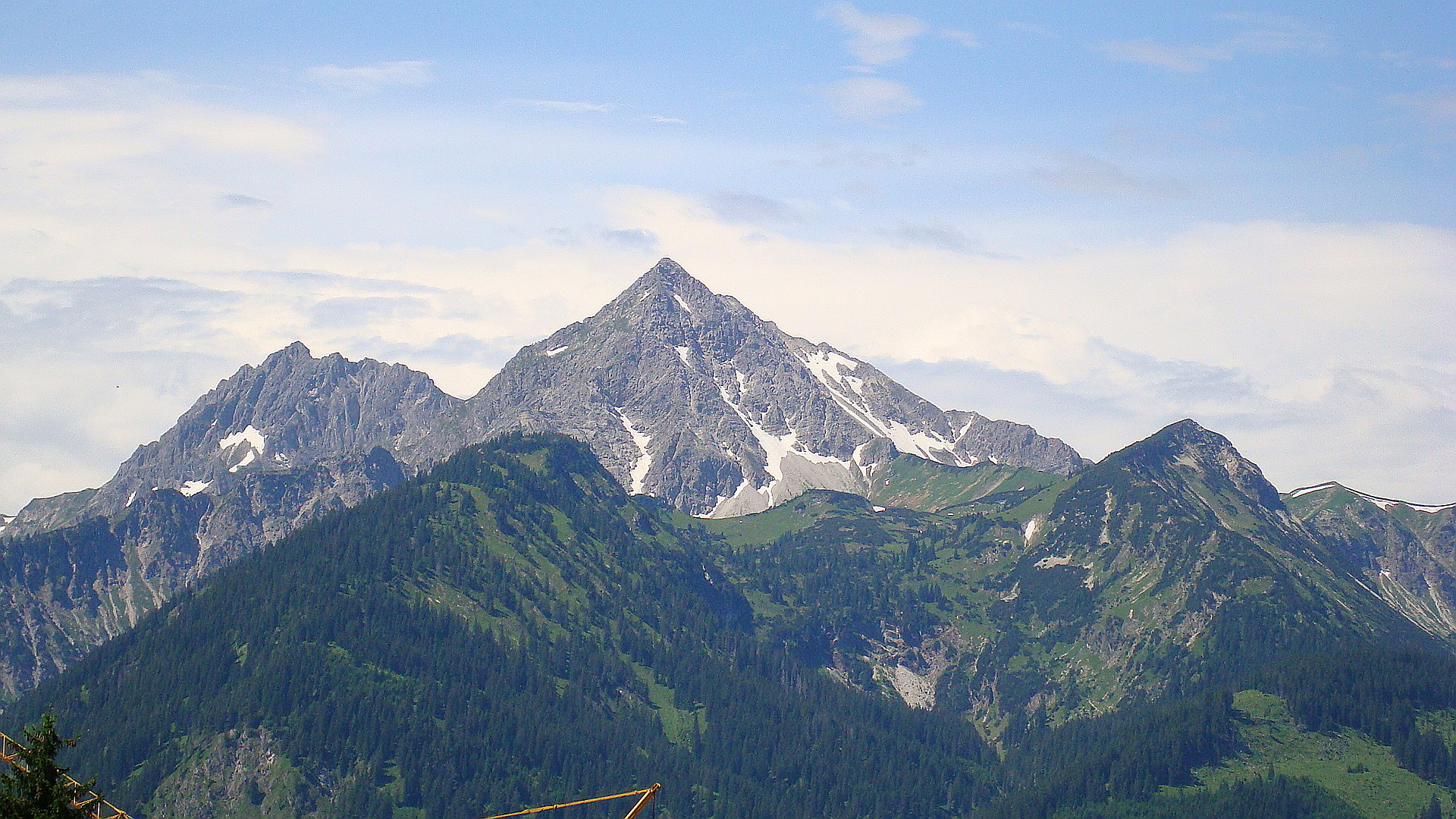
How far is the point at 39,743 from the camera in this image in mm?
81812

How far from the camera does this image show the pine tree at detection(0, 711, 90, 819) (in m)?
81.4

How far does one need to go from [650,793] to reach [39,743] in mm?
38959

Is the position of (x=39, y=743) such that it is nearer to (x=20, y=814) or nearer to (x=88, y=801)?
(x=20, y=814)

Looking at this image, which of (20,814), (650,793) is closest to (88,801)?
(20,814)

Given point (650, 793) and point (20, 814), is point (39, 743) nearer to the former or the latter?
point (20, 814)

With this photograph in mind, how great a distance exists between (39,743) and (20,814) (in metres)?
3.96

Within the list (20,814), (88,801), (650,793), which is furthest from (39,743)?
(650,793)

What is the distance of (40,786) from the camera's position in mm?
82938

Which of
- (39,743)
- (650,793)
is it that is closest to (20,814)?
(39,743)

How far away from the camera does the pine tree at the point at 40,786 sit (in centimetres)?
8144

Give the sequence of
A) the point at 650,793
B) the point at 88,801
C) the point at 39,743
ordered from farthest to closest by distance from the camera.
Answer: the point at 650,793
the point at 88,801
the point at 39,743

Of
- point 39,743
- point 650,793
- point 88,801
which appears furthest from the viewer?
point 650,793

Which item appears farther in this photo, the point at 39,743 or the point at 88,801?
the point at 88,801

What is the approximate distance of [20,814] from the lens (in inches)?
3241
